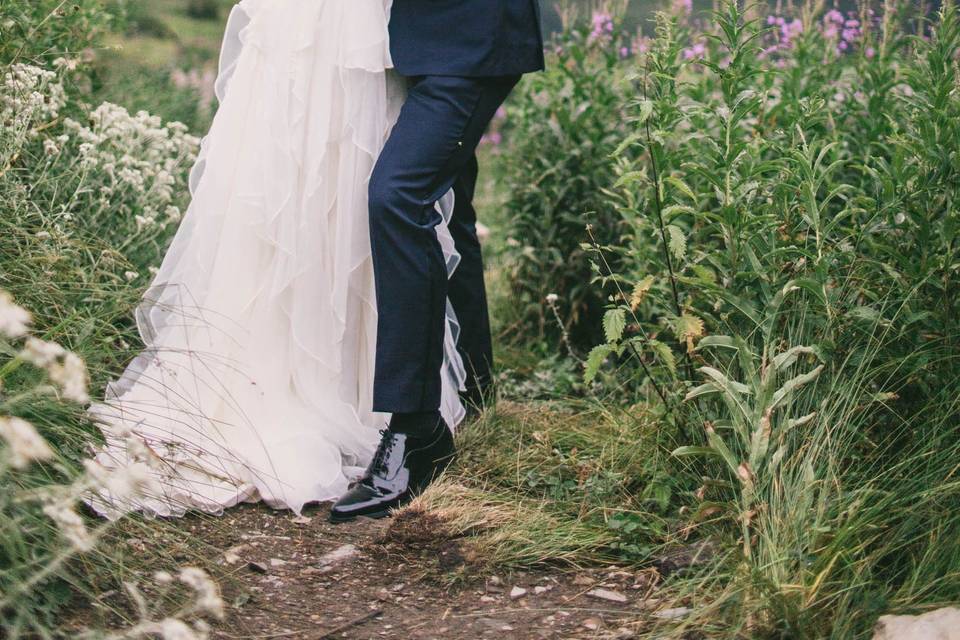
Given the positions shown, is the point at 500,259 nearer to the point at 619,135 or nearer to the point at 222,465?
the point at 619,135

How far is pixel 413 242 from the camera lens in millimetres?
2775

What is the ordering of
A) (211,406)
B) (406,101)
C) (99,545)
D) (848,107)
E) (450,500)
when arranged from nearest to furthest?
(99,545)
(450,500)
(406,101)
(211,406)
(848,107)

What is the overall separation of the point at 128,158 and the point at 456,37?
1.29m

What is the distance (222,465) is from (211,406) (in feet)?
0.89

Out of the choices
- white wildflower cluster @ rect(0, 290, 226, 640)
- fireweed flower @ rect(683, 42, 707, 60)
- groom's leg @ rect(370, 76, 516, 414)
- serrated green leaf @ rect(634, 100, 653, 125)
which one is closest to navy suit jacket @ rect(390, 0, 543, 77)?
groom's leg @ rect(370, 76, 516, 414)

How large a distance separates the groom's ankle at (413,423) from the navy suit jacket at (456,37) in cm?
95

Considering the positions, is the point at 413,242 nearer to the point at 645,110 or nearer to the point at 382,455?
the point at 382,455

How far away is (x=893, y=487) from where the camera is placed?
2307 mm

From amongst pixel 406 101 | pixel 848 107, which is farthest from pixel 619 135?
pixel 406 101

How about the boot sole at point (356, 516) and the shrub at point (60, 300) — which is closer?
the shrub at point (60, 300)

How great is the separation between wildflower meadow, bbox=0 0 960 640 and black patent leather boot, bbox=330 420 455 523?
0.09 metres

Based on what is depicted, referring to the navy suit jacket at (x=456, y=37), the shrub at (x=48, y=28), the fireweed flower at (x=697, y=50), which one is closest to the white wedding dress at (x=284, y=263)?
the navy suit jacket at (x=456, y=37)

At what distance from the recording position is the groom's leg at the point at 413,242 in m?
2.75

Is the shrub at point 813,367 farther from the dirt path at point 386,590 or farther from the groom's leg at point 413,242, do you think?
A: the groom's leg at point 413,242
